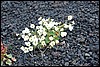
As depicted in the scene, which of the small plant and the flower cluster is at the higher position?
the flower cluster

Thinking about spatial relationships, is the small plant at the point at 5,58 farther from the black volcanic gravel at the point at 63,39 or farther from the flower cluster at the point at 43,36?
the flower cluster at the point at 43,36

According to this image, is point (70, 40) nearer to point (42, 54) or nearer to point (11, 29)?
point (42, 54)

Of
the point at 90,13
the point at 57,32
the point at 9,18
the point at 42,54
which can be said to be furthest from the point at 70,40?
the point at 9,18

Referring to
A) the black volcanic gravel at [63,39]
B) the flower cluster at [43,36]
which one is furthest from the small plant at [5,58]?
the flower cluster at [43,36]

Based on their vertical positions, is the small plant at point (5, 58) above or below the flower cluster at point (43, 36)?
below

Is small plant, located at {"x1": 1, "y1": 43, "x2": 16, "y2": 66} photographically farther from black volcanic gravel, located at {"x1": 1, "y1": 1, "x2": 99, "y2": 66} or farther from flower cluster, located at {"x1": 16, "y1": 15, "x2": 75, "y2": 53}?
flower cluster, located at {"x1": 16, "y1": 15, "x2": 75, "y2": 53}

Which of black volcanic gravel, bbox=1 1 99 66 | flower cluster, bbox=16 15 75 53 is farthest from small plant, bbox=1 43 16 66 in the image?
flower cluster, bbox=16 15 75 53

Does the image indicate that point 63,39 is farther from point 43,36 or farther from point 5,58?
point 5,58

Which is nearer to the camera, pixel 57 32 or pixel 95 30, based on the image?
pixel 57 32
